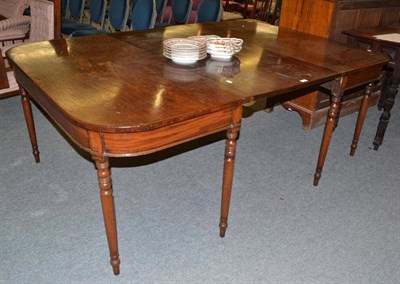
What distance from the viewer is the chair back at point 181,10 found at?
4.04 meters

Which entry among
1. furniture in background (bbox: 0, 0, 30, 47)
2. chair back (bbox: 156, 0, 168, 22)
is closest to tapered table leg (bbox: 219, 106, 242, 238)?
furniture in background (bbox: 0, 0, 30, 47)

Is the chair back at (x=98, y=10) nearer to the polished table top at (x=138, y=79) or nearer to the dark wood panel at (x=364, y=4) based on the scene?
the polished table top at (x=138, y=79)

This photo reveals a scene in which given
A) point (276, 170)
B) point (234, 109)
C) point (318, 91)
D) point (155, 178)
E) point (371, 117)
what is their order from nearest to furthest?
point (234, 109) < point (155, 178) < point (276, 170) < point (318, 91) < point (371, 117)

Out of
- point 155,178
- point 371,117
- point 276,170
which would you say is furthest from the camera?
point 371,117

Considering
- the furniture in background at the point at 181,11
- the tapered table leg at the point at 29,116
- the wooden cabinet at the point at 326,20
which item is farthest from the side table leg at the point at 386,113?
the furniture in background at the point at 181,11

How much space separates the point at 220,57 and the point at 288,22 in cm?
128

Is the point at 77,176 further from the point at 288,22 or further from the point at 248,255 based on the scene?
the point at 288,22

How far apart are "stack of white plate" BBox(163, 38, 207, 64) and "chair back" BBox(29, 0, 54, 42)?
5.62 ft

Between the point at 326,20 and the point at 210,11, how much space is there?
1.44 m

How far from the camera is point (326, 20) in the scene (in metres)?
2.45

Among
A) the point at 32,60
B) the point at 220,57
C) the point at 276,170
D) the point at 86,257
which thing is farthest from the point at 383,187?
the point at 32,60

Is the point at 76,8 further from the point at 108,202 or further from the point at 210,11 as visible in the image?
the point at 108,202

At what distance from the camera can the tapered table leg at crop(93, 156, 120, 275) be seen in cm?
119

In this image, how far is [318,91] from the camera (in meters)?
2.62
